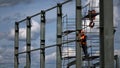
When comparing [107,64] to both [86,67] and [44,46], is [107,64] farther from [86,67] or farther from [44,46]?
[44,46]

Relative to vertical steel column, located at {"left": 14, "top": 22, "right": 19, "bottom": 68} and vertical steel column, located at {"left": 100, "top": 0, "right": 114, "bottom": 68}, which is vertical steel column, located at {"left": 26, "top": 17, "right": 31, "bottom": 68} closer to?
vertical steel column, located at {"left": 14, "top": 22, "right": 19, "bottom": 68}

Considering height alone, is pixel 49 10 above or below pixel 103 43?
above

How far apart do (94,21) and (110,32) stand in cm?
1055

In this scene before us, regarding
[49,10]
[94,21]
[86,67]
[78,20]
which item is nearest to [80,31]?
[78,20]

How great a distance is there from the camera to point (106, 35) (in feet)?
28.1

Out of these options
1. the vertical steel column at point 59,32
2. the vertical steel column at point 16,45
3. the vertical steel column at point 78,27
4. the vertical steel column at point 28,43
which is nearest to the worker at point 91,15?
the vertical steel column at point 78,27

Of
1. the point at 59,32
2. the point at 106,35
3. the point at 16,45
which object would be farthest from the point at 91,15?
the point at 16,45

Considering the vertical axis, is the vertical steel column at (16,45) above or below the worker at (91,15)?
below

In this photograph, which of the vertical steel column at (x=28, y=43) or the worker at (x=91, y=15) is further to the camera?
the vertical steel column at (x=28, y=43)

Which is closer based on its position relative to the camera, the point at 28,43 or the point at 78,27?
the point at 78,27

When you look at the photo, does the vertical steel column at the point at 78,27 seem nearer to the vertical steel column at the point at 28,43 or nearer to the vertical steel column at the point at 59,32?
the vertical steel column at the point at 59,32

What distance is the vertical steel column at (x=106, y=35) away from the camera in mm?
8500

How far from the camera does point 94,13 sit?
62.7 feet

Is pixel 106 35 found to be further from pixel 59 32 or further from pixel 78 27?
pixel 59 32
